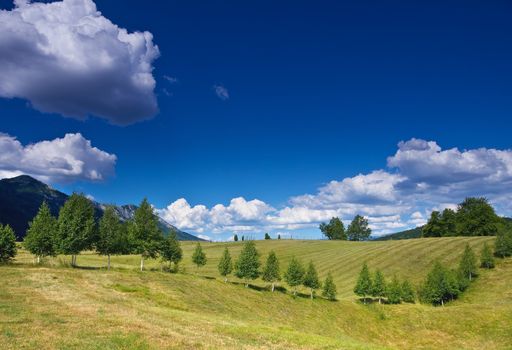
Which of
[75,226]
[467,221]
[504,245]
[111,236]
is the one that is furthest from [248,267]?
[467,221]

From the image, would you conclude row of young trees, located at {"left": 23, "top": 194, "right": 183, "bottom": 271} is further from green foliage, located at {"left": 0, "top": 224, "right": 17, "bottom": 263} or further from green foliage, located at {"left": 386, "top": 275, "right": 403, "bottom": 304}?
green foliage, located at {"left": 386, "top": 275, "right": 403, "bottom": 304}

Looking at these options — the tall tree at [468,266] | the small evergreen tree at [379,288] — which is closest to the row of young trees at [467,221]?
the tall tree at [468,266]

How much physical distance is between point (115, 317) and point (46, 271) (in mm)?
30355

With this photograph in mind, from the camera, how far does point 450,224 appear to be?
6998 inches

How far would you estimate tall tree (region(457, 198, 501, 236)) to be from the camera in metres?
161

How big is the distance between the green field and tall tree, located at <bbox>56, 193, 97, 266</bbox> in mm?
3997

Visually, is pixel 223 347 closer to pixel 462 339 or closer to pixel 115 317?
pixel 115 317

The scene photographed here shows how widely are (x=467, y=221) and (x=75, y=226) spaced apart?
15712 centimetres

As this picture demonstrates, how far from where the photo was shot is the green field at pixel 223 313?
29438mm

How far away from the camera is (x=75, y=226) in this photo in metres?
75.1

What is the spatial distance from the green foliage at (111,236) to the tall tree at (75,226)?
2.31 m

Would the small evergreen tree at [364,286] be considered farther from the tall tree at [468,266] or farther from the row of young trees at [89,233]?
the row of young trees at [89,233]

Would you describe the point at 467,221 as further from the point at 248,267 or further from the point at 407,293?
the point at 248,267

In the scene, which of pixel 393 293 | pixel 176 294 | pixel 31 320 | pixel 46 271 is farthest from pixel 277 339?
pixel 393 293
